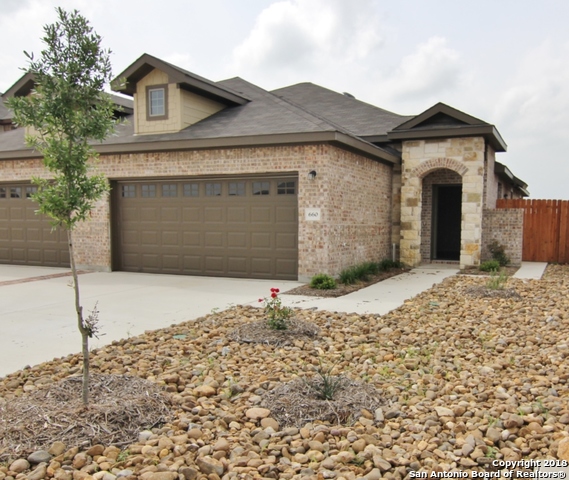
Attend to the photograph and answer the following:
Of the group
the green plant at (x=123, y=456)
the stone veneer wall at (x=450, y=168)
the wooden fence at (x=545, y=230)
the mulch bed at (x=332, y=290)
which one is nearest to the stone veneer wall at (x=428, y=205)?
the stone veneer wall at (x=450, y=168)

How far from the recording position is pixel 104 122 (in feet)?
13.1

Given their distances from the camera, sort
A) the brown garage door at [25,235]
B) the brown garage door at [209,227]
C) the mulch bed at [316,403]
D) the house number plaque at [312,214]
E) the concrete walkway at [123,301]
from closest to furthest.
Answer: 1. the mulch bed at [316,403]
2. the concrete walkway at [123,301]
3. the house number plaque at [312,214]
4. the brown garage door at [209,227]
5. the brown garage door at [25,235]

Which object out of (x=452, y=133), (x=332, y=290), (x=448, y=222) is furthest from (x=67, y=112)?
(x=448, y=222)

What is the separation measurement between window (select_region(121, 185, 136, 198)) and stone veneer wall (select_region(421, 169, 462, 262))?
8530 mm

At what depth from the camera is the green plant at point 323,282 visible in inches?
404

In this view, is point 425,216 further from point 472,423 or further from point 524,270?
point 472,423

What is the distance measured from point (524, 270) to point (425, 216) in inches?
130

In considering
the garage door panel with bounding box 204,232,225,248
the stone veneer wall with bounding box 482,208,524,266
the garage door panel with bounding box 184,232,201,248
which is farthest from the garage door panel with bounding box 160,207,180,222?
the stone veneer wall with bounding box 482,208,524,266

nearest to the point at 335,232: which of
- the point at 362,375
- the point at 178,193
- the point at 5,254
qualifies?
the point at 178,193

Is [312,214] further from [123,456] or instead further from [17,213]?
[17,213]

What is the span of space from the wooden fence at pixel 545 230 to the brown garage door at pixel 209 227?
9008 millimetres

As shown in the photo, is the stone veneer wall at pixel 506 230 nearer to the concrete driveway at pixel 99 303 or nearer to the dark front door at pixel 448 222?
the dark front door at pixel 448 222

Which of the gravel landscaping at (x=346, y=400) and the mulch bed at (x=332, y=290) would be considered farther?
the mulch bed at (x=332, y=290)

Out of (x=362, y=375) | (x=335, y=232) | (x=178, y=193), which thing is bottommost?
(x=362, y=375)
